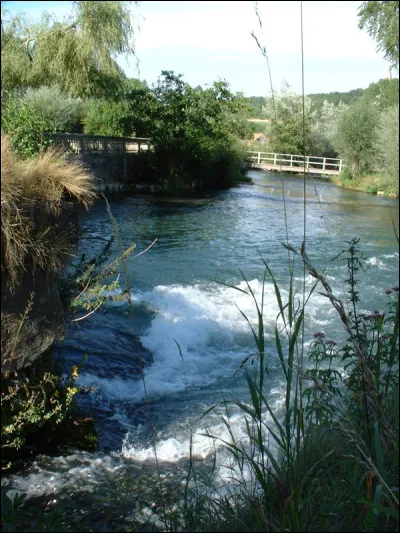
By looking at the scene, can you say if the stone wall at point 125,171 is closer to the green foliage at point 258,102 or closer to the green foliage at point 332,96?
the green foliage at point 258,102

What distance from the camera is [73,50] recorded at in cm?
1388

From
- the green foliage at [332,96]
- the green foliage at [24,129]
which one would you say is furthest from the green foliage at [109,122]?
the green foliage at [332,96]

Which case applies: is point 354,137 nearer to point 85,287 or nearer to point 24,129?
point 24,129

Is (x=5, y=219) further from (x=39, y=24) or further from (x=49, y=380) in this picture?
(x=39, y=24)

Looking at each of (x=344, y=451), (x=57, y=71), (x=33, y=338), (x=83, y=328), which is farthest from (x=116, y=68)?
(x=344, y=451)

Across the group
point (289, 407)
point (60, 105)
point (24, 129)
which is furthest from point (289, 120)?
point (60, 105)

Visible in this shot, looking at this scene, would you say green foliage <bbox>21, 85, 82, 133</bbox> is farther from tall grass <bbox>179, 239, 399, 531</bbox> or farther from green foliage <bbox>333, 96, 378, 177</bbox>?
tall grass <bbox>179, 239, 399, 531</bbox>

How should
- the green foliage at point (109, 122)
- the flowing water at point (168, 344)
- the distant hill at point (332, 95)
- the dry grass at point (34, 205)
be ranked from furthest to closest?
1. the green foliage at point (109, 122)
2. the flowing water at point (168, 344)
3. the dry grass at point (34, 205)
4. the distant hill at point (332, 95)

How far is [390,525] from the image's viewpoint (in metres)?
1.44

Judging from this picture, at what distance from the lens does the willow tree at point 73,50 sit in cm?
1272

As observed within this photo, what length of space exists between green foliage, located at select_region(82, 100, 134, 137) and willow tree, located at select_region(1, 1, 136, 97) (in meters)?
0.94

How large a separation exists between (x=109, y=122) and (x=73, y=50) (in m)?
2.44

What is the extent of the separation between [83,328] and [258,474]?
4477 millimetres

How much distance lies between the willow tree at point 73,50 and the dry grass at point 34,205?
10.4 m
